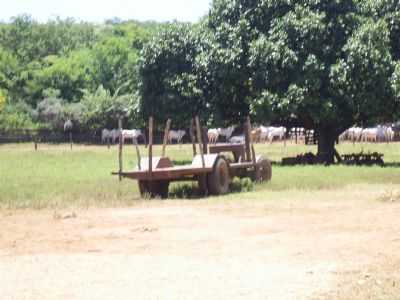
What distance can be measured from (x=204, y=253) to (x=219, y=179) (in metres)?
9.96

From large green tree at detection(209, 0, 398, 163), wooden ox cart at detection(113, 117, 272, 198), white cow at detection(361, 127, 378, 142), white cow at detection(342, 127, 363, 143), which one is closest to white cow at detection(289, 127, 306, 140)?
A: white cow at detection(342, 127, 363, 143)

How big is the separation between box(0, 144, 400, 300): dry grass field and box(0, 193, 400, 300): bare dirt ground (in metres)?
0.01

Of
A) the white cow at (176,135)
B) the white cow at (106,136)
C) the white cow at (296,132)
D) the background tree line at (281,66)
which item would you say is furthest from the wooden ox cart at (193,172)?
the white cow at (106,136)

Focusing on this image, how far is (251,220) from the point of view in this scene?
53.3 ft

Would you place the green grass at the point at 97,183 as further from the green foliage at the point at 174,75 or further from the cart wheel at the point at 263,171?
the green foliage at the point at 174,75

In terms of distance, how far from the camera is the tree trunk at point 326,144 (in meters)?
36.7

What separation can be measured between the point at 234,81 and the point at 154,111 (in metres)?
3.95

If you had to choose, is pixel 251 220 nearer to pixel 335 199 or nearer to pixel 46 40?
pixel 335 199

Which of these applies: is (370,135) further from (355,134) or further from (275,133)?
(275,133)

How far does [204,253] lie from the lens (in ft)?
40.6

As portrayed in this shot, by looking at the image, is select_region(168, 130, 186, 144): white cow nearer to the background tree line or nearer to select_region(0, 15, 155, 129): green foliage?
select_region(0, 15, 155, 129): green foliage

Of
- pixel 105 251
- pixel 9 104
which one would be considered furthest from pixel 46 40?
pixel 105 251

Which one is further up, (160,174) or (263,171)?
(160,174)

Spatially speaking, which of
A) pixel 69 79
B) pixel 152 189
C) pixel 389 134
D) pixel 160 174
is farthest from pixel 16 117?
pixel 160 174
